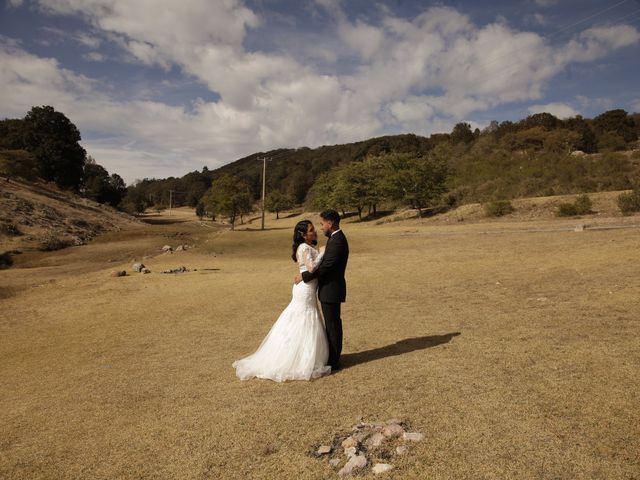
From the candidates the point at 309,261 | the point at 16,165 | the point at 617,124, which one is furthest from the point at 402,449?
the point at 617,124

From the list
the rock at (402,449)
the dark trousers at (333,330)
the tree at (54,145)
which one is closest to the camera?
the rock at (402,449)

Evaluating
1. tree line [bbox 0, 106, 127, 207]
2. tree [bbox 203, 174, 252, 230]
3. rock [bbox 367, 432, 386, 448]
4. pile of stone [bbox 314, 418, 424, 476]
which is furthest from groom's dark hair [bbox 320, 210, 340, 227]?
tree line [bbox 0, 106, 127, 207]

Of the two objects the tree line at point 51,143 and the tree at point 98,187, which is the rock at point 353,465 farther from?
the tree at point 98,187

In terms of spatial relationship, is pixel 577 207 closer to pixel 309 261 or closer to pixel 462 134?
pixel 309 261

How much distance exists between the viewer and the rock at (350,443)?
3.85m

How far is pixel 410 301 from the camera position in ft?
35.0

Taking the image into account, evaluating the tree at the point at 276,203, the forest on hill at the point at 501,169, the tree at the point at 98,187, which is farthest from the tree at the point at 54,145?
the tree at the point at 276,203

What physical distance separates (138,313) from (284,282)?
17.1ft

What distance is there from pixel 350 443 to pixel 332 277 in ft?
8.32

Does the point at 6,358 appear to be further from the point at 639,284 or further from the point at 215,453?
the point at 639,284

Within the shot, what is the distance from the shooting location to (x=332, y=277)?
6.00m

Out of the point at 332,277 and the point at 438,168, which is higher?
the point at 438,168

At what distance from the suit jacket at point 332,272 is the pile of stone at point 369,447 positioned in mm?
2075

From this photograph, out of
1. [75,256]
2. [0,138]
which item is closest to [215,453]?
[75,256]
